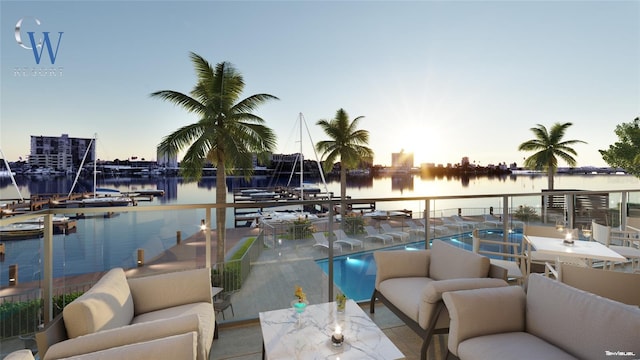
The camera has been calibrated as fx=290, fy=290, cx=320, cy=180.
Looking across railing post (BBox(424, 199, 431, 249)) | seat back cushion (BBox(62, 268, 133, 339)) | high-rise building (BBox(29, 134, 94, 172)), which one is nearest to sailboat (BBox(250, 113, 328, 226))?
high-rise building (BBox(29, 134, 94, 172))

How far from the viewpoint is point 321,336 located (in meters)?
1.87

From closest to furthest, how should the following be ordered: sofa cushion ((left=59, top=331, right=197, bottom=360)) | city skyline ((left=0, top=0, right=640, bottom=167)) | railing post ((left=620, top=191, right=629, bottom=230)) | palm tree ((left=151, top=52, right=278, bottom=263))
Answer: sofa cushion ((left=59, top=331, right=197, bottom=360))
railing post ((left=620, top=191, right=629, bottom=230))
city skyline ((left=0, top=0, right=640, bottom=167))
palm tree ((left=151, top=52, right=278, bottom=263))

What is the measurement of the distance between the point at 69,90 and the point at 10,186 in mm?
8610

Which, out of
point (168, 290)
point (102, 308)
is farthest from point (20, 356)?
point (168, 290)

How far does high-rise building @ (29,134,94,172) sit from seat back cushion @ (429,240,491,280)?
23.7m

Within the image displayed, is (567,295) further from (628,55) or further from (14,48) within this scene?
(14,48)

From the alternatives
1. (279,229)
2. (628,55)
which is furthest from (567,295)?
(628,55)

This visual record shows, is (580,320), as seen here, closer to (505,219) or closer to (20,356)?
(20,356)

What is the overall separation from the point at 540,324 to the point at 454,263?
0.84 m

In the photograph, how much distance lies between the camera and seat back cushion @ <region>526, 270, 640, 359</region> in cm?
140

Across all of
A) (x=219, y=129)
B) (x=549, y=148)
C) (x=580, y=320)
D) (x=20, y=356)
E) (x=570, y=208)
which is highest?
(x=549, y=148)

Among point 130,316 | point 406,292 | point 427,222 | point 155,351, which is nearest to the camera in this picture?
point 155,351

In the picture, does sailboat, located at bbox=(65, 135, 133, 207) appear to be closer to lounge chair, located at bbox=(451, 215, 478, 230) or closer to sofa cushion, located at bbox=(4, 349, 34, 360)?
lounge chair, located at bbox=(451, 215, 478, 230)

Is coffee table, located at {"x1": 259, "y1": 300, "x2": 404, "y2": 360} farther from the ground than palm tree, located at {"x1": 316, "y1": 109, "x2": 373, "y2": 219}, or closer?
closer
